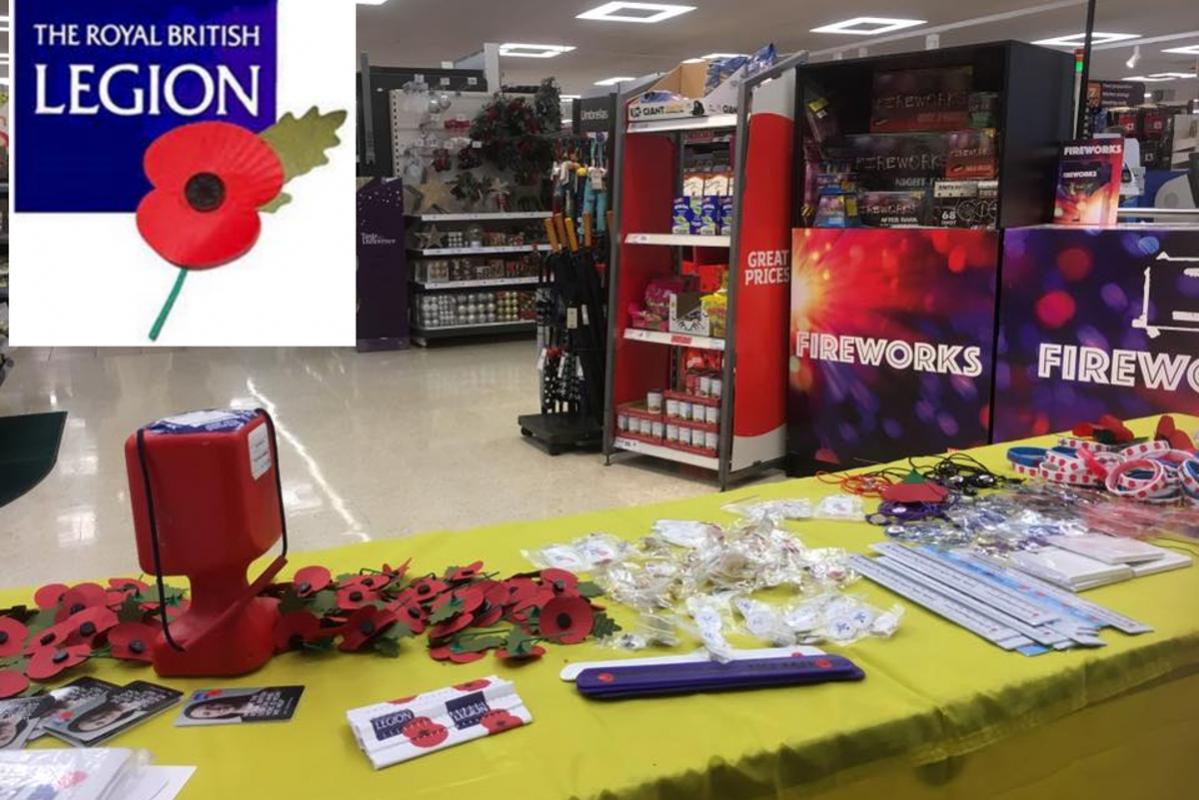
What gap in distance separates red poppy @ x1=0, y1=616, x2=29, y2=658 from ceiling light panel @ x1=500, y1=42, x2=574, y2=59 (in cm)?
1382

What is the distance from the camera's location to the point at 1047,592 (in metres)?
1.45

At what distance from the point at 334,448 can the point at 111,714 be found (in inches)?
169

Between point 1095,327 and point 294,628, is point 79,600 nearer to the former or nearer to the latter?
point 294,628

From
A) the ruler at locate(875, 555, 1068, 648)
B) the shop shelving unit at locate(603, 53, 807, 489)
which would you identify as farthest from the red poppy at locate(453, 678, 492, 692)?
the shop shelving unit at locate(603, 53, 807, 489)

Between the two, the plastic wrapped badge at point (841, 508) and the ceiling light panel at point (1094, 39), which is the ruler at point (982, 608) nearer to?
the plastic wrapped badge at point (841, 508)

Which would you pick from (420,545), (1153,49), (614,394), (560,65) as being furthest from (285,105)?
(1153,49)

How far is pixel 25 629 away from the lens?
52.2 inches

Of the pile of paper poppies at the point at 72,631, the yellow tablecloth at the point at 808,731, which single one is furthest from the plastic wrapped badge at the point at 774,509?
the pile of paper poppies at the point at 72,631

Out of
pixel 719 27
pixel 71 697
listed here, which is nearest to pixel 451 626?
pixel 71 697

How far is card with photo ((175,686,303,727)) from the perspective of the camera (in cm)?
111

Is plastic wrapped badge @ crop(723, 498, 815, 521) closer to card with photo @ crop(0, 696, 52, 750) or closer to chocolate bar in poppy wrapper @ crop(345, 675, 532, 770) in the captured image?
chocolate bar in poppy wrapper @ crop(345, 675, 532, 770)

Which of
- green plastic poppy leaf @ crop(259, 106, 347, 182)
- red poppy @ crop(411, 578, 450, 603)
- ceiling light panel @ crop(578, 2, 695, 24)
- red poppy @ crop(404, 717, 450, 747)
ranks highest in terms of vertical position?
ceiling light panel @ crop(578, 2, 695, 24)

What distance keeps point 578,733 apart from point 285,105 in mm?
4430

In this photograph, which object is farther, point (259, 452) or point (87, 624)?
point (87, 624)
